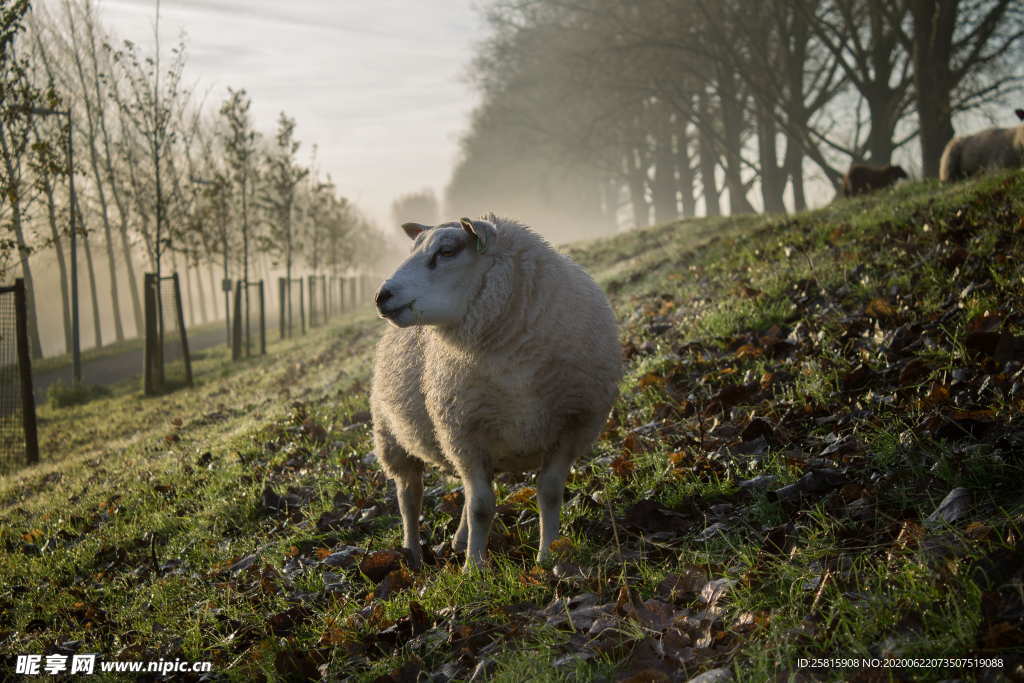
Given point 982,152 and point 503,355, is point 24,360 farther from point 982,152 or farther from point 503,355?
point 982,152

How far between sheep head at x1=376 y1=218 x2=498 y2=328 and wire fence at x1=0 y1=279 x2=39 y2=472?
9869 millimetres

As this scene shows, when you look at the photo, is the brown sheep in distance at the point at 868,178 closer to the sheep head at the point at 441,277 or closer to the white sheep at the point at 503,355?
the white sheep at the point at 503,355

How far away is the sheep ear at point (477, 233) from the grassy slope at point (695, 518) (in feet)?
5.28

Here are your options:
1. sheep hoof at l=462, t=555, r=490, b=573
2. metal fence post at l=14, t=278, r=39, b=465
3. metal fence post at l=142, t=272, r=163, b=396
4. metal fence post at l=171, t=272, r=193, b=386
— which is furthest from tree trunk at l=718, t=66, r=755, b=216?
sheep hoof at l=462, t=555, r=490, b=573

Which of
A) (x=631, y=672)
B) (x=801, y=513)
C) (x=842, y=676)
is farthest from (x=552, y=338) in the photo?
(x=842, y=676)

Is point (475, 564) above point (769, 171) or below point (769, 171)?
below

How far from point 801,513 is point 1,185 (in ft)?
37.5

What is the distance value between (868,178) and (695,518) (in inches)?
498

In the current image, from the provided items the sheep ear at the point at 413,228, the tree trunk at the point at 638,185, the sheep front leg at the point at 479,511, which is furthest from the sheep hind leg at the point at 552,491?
the tree trunk at the point at 638,185

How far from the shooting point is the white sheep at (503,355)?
3.73m

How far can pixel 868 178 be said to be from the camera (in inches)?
547

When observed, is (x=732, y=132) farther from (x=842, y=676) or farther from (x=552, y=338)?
(x=842, y=676)

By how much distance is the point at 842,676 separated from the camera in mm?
2139

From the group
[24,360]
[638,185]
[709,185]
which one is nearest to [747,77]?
[709,185]
